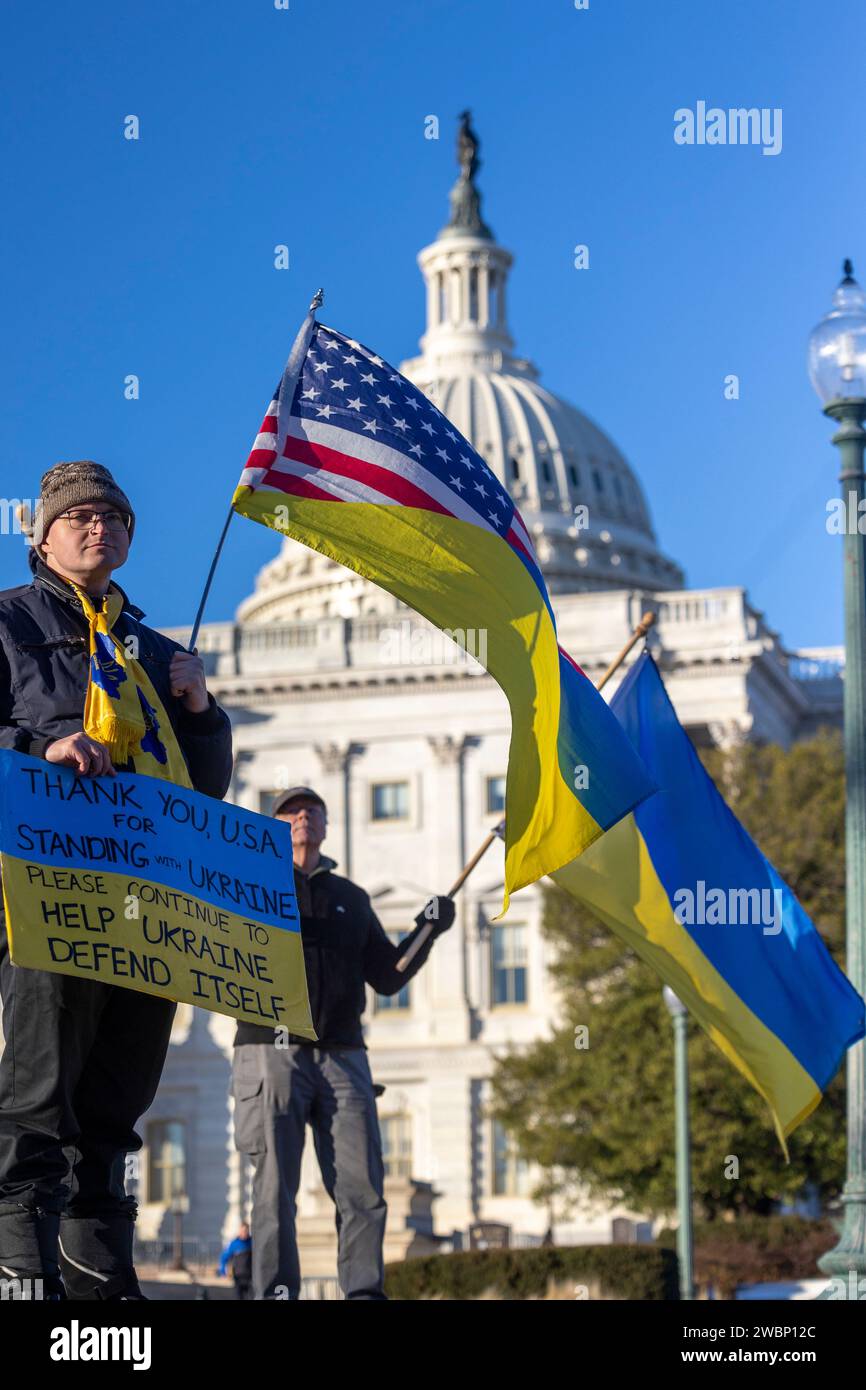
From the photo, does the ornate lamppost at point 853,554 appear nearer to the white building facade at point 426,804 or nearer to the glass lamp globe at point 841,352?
the glass lamp globe at point 841,352

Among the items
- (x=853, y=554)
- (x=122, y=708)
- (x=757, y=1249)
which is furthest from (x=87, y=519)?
(x=757, y=1249)

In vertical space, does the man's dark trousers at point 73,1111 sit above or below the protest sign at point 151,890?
below

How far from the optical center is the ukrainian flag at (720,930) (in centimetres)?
1185

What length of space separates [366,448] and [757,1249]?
32.8 meters

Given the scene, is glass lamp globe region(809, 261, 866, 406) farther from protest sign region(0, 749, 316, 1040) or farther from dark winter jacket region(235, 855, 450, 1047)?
protest sign region(0, 749, 316, 1040)

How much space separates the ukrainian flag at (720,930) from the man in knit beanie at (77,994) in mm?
A: 4773

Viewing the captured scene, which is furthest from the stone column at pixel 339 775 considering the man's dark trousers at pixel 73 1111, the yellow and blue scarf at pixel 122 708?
the man's dark trousers at pixel 73 1111

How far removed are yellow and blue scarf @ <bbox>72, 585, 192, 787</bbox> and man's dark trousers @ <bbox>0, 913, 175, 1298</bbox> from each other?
56 cm

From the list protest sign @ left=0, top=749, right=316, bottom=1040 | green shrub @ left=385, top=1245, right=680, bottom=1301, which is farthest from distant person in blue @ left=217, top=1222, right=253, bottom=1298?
protest sign @ left=0, top=749, right=316, bottom=1040

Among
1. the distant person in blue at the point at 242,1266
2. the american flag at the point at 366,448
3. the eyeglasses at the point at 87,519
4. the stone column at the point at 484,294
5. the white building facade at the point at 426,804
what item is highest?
the stone column at the point at 484,294

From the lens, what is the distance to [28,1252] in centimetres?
629

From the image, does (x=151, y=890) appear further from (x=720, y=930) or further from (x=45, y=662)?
(x=720, y=930)

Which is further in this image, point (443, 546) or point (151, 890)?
point (443, 546)

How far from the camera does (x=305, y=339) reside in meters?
9.01
